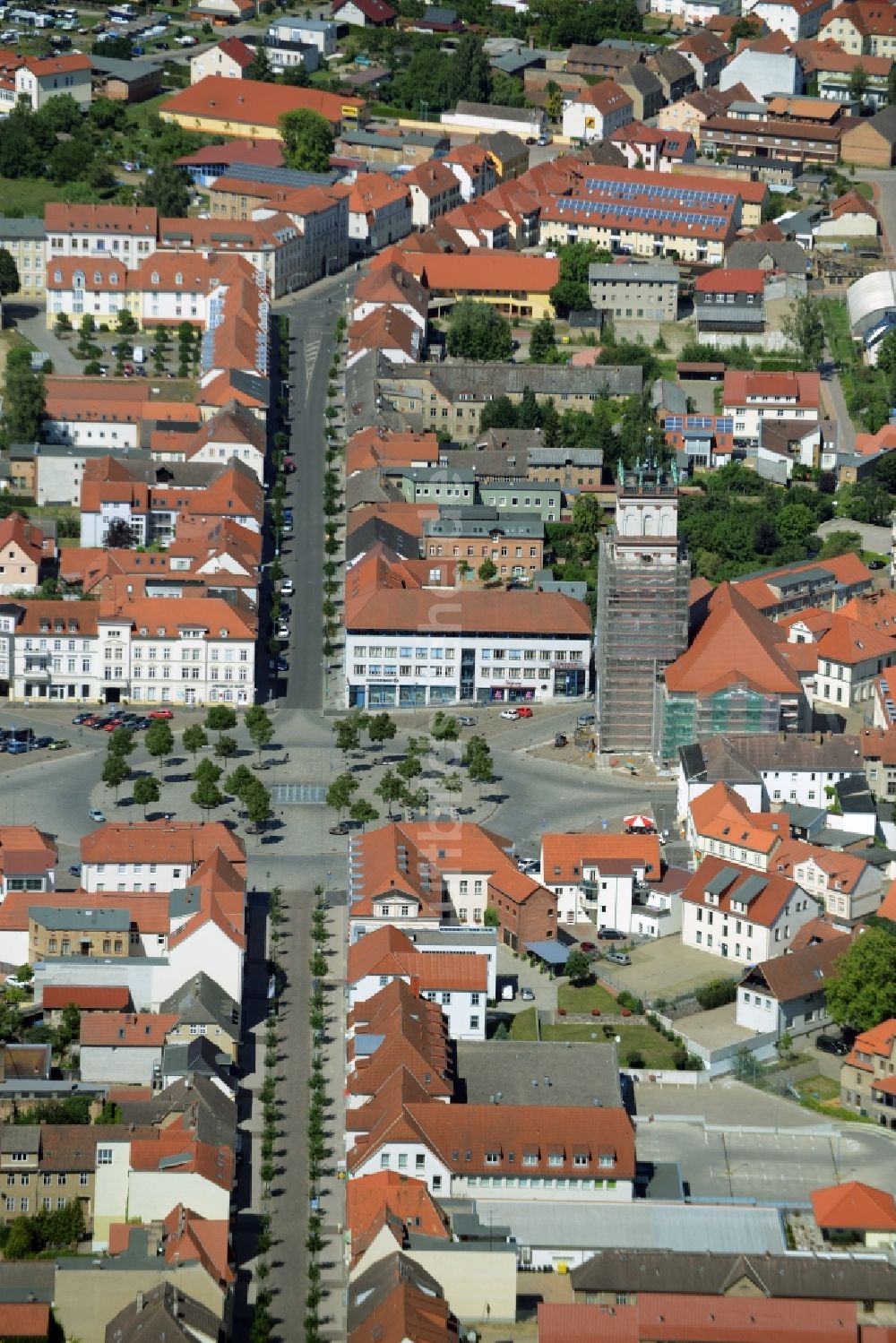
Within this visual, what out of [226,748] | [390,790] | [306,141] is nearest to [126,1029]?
[390,790]

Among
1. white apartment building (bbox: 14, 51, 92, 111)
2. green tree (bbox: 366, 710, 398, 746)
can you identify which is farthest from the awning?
white apartment building (bbox: 14, 51, 92, 111)

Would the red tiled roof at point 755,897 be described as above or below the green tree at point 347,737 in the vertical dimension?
above

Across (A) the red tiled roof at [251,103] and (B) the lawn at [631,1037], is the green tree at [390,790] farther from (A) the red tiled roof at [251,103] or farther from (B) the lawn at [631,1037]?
(A) the red tiled roof at [251,103]

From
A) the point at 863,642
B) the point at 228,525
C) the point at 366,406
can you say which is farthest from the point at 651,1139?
the point at 366,406

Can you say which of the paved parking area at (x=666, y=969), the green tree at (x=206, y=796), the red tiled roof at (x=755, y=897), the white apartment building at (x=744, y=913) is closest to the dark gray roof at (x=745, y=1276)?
the paved parking area at (x=666, y=969)

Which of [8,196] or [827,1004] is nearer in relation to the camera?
[827,1004]

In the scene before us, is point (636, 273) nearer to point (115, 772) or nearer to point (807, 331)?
point (807, 331)

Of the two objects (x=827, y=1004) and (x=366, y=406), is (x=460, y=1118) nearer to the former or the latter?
(x=827, y=1004)
